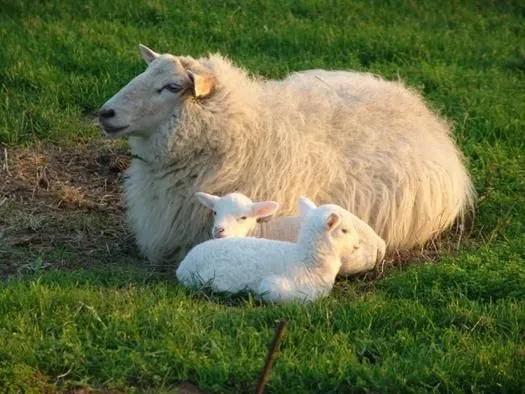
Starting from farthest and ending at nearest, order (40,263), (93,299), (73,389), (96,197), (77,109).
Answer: (77,109) → (96,197) → (40,263) → (93,299) → (73,389)

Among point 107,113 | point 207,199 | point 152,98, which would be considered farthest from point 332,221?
point 107,113

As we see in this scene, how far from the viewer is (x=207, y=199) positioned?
23.4 ft

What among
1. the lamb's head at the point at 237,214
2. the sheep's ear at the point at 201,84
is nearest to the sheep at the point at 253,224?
the lamb's head at the point at 237,214

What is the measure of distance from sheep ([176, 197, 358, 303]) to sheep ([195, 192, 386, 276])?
12.1 inches

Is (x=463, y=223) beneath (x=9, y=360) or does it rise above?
beneath

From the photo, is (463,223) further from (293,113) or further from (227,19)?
(227,19)

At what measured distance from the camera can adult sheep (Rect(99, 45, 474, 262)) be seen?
24.3 feet

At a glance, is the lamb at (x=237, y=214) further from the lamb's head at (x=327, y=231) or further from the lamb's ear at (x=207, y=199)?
the lamb's head at (x=327, y=231)

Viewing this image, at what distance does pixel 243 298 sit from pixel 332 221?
2.11 feet

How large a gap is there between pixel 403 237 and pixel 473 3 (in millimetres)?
6781

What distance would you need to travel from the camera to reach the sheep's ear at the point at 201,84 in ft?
24.1

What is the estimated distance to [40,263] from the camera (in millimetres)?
7297

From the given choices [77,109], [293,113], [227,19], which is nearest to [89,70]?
[77,109]

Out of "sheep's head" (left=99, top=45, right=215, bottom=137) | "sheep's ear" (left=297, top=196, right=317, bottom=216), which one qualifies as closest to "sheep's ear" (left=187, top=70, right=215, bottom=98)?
"sheep's head" (left=99, top=45, right=215, bottom=137)
